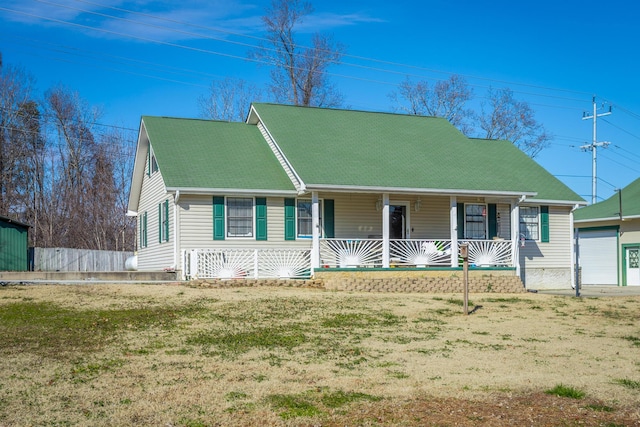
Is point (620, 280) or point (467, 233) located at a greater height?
point (467, 233)

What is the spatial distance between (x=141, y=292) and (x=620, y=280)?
1956 cm

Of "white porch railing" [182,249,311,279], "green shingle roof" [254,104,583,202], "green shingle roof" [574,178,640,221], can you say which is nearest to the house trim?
"green shingle roof" [254,104,583,202]

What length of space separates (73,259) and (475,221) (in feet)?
64.2

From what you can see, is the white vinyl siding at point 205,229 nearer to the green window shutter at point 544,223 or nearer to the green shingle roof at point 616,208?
the green window shutter at point 544,223

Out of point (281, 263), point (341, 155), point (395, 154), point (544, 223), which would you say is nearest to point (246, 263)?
point (281, 263)

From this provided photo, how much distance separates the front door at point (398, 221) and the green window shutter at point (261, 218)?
176 inches

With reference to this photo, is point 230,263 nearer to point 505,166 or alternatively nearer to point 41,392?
point 505,166

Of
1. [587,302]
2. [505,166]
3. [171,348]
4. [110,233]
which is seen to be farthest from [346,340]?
[110,233]

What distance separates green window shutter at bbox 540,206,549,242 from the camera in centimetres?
2541

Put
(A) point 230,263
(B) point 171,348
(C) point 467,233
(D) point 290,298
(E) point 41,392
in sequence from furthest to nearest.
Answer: (C) point 467,233 < (A) point 230,263 < (D) point 290,298 < (B) point 171,348 < (E) point 41,392

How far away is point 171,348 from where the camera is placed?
414 inches

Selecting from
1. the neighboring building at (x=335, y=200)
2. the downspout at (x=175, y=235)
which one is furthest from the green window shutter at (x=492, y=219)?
the downspout at (x=175, y=235)

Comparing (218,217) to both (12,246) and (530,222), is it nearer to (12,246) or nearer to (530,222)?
(530,222)

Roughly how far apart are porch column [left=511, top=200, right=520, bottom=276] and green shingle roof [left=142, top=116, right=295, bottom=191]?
23.8 feet
